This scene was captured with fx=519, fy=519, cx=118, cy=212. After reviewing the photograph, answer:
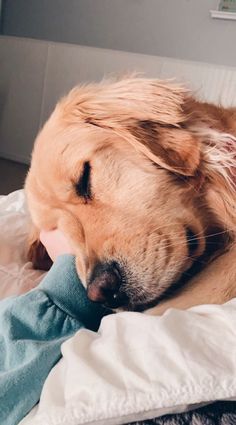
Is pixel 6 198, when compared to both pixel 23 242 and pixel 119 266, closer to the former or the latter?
pixel 23 242

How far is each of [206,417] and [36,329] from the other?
0.38m

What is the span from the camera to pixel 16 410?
0.74 meters

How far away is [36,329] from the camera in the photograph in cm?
91

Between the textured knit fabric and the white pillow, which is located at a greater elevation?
the textured knit fabric

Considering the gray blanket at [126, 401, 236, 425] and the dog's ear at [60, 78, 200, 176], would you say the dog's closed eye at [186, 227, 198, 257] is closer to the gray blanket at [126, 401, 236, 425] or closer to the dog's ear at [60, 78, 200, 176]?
the dog's ear at [60, 78, 200, 176]

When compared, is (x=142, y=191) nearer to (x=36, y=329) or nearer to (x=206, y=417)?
(x=36, y=329)

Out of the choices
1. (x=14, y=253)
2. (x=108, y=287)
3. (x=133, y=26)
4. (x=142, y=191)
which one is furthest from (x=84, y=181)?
(x=133, y=26)

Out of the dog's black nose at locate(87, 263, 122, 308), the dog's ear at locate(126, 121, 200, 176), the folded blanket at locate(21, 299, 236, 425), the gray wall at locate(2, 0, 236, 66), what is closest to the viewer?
the folded blanket at locate(21, 299, 236, 425)

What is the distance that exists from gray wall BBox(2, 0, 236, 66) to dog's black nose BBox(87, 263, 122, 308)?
288 cm

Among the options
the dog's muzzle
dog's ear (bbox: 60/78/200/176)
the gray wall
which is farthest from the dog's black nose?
the gray wall

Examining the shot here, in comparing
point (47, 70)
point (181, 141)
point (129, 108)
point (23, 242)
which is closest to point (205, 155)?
point (181, 141)

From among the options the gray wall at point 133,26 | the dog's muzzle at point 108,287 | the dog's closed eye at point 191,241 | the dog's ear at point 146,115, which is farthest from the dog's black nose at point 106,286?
the gray wall at point 133,26

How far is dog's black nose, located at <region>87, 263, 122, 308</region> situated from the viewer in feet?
3.17

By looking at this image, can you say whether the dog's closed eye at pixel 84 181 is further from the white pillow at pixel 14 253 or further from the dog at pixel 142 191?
the white pillow at pixel 14 253
